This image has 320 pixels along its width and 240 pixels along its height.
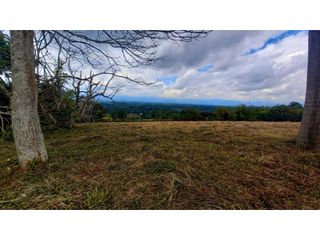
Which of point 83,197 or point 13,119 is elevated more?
point 13,119

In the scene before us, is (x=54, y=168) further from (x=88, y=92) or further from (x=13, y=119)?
(x=88, y=92)

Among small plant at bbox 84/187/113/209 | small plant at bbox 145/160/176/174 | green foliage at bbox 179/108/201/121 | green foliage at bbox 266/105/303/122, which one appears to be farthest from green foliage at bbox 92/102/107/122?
green foliage at bbox 266/105/303/122

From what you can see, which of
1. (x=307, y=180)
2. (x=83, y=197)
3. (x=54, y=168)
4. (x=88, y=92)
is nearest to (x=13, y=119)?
(x=54, y=168)

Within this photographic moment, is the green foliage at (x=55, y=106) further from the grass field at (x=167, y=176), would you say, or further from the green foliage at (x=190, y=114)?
the green foliage at (x=190, y=114)

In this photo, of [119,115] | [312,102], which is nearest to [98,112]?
[119,115]

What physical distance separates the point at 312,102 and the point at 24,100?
470 cm

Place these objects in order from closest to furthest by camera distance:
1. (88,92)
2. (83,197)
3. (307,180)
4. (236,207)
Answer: (236,207), (83,197), (307,180), (88,92)

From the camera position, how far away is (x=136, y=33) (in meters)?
2.69

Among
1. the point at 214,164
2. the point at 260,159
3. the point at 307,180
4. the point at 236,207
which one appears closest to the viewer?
the point at 236,207

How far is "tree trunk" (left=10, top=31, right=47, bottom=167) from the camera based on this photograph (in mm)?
2193

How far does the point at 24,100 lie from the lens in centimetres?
224

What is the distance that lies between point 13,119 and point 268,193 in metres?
3.35

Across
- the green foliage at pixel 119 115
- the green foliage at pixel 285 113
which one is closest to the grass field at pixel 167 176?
the green foliage at pixel 285 113

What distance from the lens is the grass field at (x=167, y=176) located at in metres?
1.72
